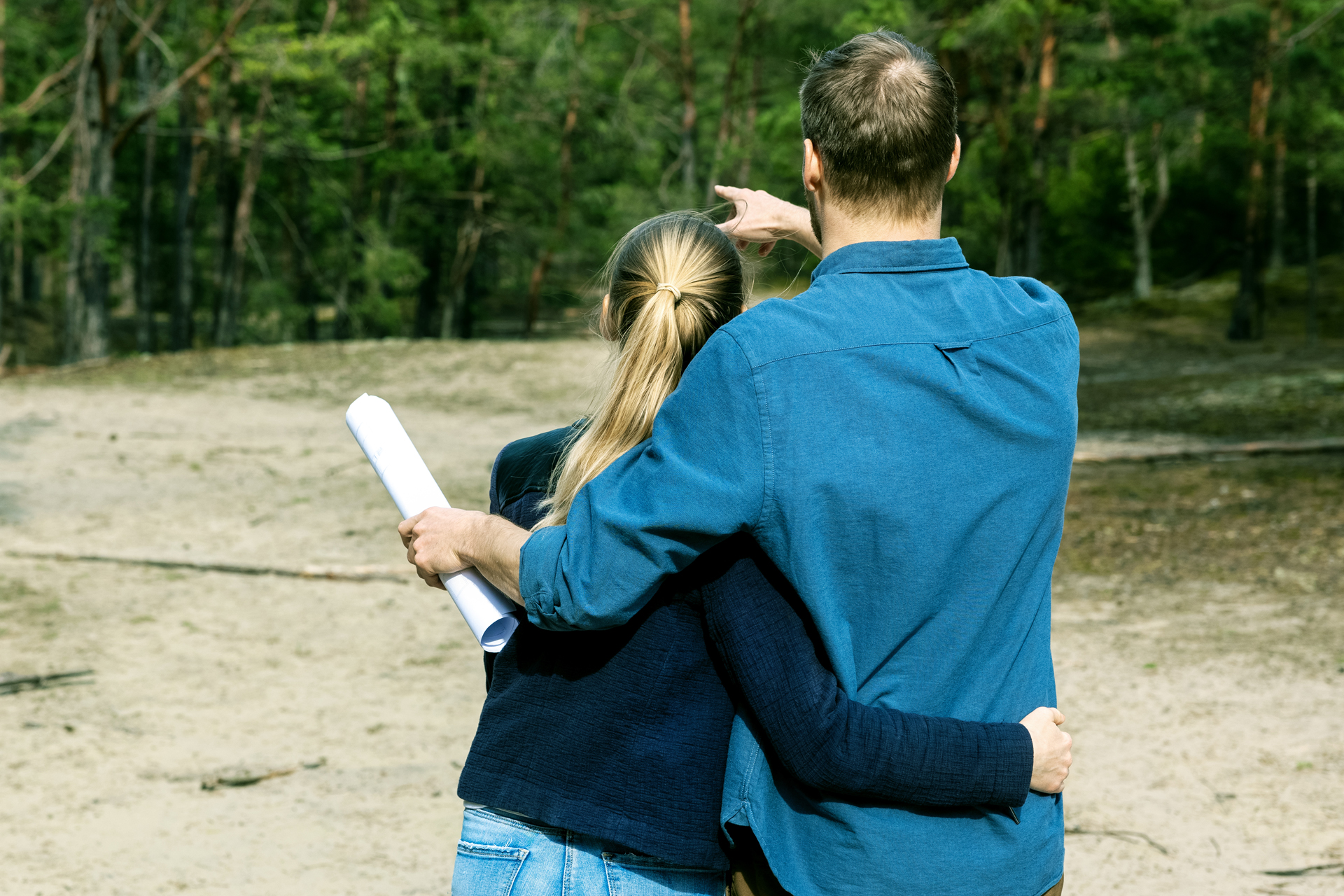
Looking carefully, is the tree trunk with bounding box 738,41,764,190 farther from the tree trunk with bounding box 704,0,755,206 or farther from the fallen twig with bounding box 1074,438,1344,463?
the fallen twig with bounding box 1074,438,1344,463

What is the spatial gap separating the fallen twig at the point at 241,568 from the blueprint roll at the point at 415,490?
5.41 m

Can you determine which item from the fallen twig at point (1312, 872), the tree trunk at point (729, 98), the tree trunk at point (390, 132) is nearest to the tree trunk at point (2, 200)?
the tree trunk at point (390, 132)

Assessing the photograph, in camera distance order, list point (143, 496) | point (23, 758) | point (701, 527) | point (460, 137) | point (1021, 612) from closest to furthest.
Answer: point (701, 527), point (1021, 612), point (23, 758), point (143, 496), point (460, 137)

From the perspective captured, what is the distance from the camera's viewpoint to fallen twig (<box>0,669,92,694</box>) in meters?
4.99

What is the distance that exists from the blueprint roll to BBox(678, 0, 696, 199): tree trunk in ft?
74.8

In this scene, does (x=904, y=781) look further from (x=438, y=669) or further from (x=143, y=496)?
(x=143, y=496)

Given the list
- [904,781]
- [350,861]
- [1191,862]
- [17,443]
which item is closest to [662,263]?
[904,781]

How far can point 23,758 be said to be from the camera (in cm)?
426

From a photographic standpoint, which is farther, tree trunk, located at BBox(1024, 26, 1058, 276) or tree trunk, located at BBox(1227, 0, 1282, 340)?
tree trunk, located at BBox(1024, 26, 1058, 276)

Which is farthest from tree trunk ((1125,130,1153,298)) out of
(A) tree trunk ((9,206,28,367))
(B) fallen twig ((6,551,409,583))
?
(B) fallen twig ((6,551,409,583))

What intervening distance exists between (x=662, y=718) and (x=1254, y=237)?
78.2 ft

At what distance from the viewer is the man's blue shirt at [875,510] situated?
4.15ft

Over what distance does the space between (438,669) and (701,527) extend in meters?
4.42

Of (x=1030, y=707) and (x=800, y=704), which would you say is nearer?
(x=800, y=704)
